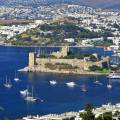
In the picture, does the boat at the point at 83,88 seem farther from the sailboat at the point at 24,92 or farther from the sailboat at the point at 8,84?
the sailboat at the point at 8,84

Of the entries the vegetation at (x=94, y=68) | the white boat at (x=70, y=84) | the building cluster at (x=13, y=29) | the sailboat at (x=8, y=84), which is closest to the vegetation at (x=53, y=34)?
the building cluster at (x=13, y=29)

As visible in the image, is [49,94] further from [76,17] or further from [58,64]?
[76,17]

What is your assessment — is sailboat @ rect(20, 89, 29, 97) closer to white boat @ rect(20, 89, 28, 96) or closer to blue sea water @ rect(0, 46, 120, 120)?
white boat @ rect(20, 89, 28, 96)

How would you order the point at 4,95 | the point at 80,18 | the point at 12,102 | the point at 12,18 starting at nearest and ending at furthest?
the point at 12,102, the point at 4,95, the point at 80,18, the point at 12,18

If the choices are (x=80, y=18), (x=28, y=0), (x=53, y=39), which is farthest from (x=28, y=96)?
(x=28, y=0)

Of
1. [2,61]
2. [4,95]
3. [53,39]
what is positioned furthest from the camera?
[53,39]

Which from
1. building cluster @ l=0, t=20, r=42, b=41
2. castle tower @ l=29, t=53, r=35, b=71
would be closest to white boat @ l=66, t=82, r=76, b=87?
Answer: castle tower @ l=29, t=53, r=35, b=71

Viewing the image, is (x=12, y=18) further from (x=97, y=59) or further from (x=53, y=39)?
(x=97, y=59)

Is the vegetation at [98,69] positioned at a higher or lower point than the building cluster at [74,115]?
lower

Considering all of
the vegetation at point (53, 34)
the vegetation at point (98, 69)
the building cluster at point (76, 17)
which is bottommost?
the building cluster at point (76, 17)
